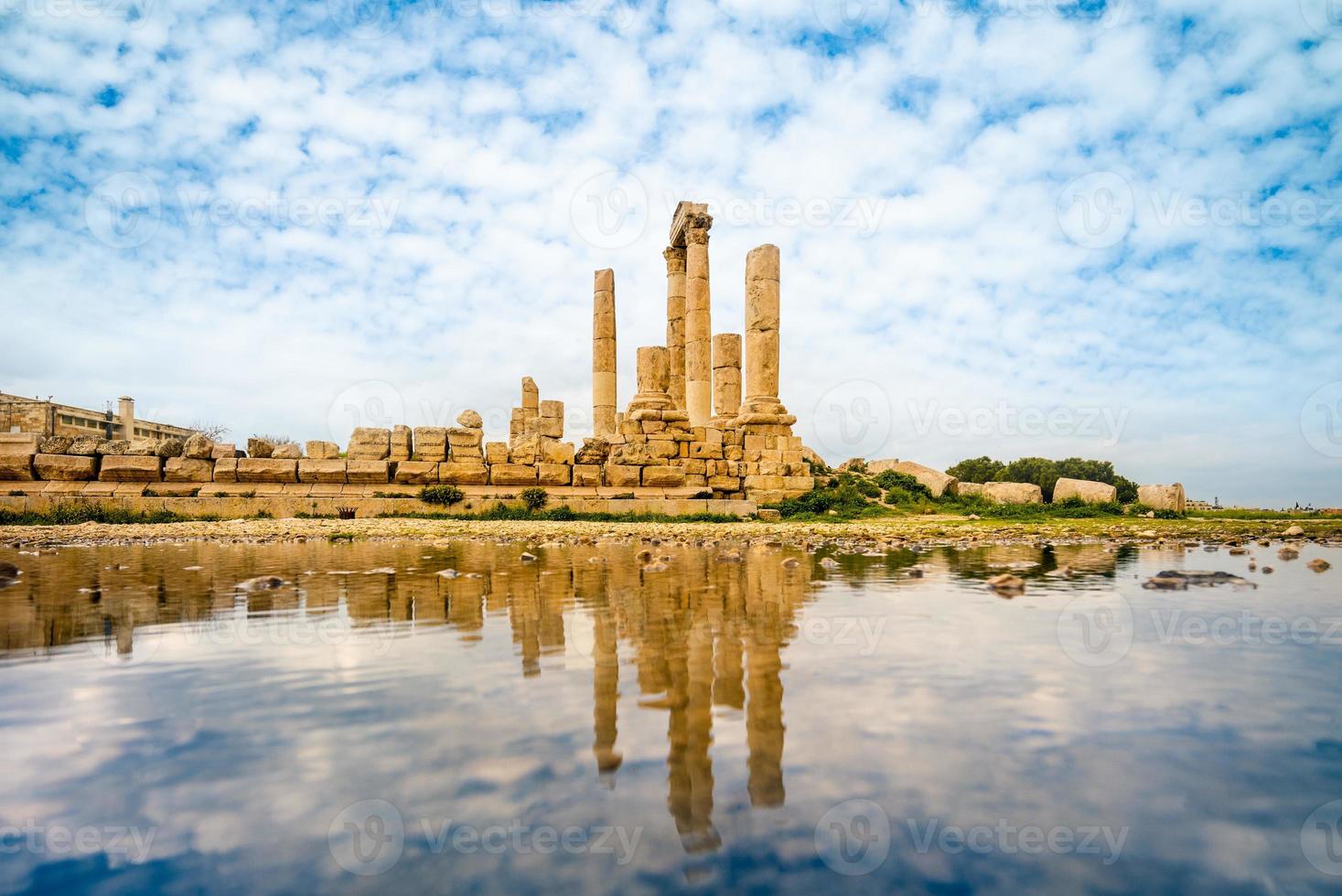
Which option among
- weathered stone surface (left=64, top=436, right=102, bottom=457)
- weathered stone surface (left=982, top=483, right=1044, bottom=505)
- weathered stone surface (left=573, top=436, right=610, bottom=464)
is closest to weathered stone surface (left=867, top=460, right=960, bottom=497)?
weathered stone surface (left=982, top=483, right=1044, bottom=505)

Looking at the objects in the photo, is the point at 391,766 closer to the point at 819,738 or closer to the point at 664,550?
the point at 819,738

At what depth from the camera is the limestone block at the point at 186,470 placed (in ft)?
54.5

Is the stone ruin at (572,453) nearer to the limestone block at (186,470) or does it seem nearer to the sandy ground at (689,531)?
the limestone block at (186,470)

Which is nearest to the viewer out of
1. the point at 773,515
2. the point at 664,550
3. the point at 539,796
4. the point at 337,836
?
the point at 337,836

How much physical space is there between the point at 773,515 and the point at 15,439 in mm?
16993

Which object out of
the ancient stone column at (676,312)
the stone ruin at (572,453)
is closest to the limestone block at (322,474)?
the stone ruin at (572,453)

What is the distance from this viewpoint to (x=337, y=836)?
1.58 meters

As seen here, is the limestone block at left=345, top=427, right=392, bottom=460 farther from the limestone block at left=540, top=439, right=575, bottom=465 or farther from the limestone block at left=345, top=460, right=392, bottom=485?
the limestone block at left=540, top=439, right=575, bottom=465

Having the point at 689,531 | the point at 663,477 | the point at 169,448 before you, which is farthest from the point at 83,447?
the point at 689,531

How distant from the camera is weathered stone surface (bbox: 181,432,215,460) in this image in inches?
663

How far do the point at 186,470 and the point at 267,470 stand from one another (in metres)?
1.67

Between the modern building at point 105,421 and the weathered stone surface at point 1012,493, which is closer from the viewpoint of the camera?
the weathered stone surface at point 1012,493

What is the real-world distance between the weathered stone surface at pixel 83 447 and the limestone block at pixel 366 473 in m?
5.52

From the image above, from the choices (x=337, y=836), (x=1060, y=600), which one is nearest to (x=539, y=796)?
(x=337, y=836)
